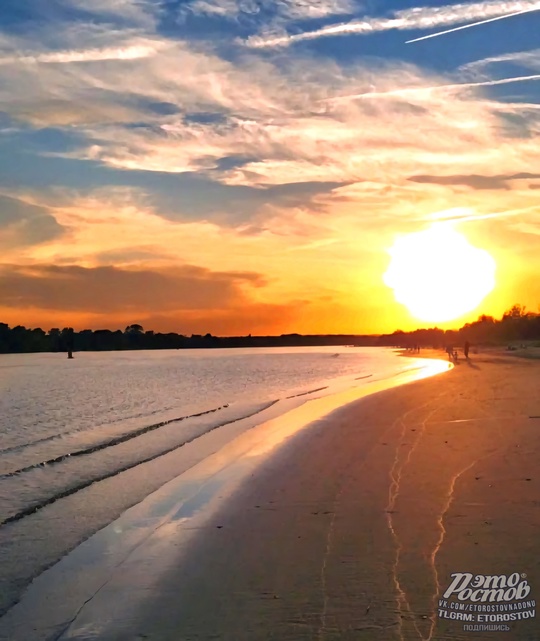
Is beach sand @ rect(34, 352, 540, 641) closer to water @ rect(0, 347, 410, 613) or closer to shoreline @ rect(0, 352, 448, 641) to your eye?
shoreline @ rect(0, 352, 448, 641)

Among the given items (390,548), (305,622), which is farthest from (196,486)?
(305,622)

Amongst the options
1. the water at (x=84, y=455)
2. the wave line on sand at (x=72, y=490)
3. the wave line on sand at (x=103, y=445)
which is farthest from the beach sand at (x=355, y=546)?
the wave line on sand at (x=103, y=445)

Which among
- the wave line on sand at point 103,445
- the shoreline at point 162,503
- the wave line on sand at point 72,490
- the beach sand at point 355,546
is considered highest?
the beach sand at point 355,546

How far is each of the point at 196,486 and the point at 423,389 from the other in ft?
69.8

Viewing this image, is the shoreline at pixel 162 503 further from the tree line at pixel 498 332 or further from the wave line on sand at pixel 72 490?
the tree line at pixel 498 332

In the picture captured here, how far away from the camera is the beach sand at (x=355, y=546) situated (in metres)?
6.23

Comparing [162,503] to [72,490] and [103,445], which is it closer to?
[72,490]

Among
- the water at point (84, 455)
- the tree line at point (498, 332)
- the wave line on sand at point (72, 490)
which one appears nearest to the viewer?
the water at point (84, 455)

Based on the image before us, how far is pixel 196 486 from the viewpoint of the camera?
13.7m

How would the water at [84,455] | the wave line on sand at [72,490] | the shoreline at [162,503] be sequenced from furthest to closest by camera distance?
the wave line on sand at [72,490], the water at [84,455], the shoreline at [162,503]

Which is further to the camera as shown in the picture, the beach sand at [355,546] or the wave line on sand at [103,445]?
the wave line on sand at [103,445]

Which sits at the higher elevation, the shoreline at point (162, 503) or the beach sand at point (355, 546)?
the beach sand at point (355, 546)

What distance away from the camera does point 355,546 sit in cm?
834

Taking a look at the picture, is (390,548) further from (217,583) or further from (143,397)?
(143,397)
